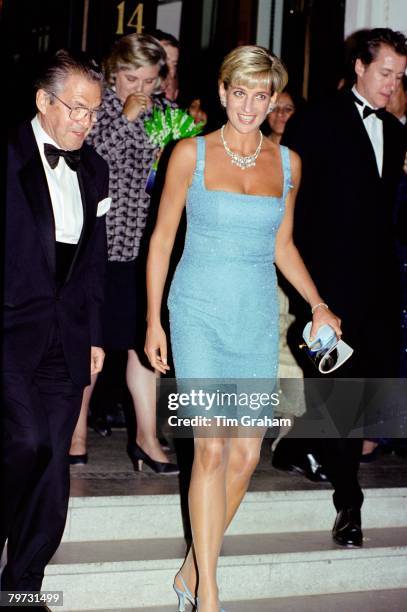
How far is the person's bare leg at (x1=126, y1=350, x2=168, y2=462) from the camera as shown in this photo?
4.89 metres

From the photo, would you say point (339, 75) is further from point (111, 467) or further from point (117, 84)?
point (111, 467)

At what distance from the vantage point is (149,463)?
194 inches

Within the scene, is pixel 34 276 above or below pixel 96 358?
above

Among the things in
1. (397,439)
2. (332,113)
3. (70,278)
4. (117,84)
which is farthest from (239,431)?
(397,439)

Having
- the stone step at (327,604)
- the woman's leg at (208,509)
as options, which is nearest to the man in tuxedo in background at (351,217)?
the stone step at (327,604)

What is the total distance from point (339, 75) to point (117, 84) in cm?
331

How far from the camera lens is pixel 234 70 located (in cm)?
361

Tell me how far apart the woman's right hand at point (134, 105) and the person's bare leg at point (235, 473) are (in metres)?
1.73

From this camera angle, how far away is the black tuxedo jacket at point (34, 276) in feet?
10.5

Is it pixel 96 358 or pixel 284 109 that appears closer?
pixel 96 358

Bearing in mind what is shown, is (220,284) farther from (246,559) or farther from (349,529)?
(349,529)

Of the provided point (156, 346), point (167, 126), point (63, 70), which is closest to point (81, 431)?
point (156, 346)

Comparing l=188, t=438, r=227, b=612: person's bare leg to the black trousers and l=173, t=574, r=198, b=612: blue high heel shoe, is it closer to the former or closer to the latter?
l=173, t=574, r=198, b=612: blue high heel shoe

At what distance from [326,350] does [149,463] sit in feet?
4.83
